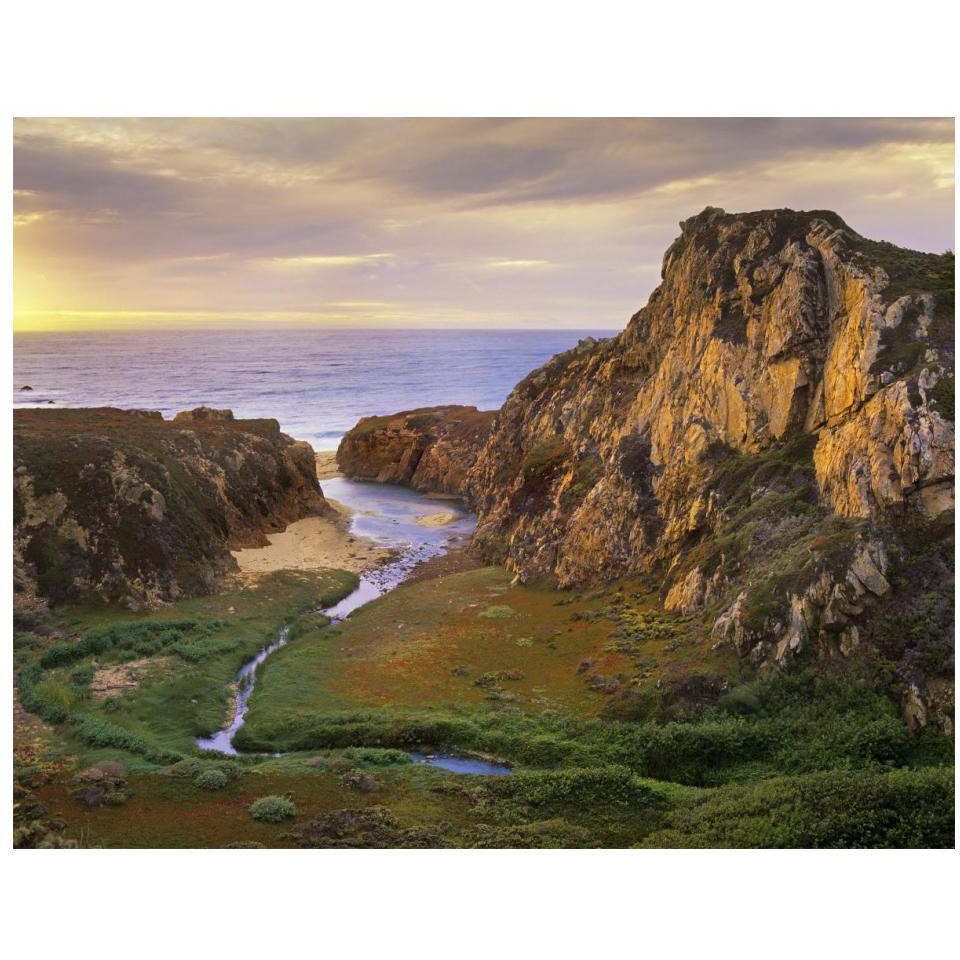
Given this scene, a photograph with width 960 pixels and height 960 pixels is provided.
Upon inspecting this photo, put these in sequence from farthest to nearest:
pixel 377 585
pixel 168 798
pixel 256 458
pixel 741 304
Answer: pixel 256 458 → pixel 377 585 → pixel 741 304 → pixel 168 798

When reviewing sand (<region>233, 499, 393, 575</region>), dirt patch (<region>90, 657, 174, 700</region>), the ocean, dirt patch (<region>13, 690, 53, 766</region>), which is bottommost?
dirt patch (<region>90, 657, 174, 700</region>)

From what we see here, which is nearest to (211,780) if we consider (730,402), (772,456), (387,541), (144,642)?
(144,642)

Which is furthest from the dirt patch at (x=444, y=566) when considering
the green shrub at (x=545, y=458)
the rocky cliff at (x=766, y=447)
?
the green shrub at (x=545, y=458)

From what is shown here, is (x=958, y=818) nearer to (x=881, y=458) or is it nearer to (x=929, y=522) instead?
(x=929, y=522)

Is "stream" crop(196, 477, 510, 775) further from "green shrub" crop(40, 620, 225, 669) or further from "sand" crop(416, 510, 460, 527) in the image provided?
"green shrub" crop(40, 620, 225, 669)

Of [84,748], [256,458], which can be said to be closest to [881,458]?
[84,748]

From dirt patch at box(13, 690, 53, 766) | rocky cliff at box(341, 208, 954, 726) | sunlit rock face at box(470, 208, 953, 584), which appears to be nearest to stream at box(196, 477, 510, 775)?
dirt patch at box(13, 690, 53, 766)
